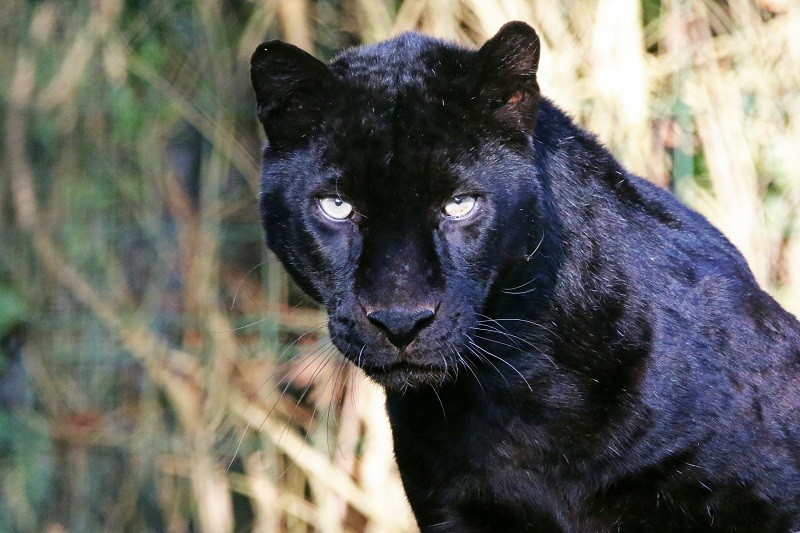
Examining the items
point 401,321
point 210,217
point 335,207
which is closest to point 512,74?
point 335,207

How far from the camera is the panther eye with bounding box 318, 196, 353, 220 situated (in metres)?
2.47

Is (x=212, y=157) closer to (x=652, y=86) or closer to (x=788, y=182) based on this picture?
(x=652, y=86)

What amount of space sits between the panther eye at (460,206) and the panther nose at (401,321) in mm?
242

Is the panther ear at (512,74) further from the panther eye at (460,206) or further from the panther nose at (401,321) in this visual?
the panther nose at (401,321)

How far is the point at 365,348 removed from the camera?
232 cm

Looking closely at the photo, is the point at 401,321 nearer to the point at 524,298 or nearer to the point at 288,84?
the point at 524,298

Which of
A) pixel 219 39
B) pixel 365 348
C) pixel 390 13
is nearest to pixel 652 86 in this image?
→ pixel 390 13

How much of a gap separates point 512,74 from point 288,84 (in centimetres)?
50

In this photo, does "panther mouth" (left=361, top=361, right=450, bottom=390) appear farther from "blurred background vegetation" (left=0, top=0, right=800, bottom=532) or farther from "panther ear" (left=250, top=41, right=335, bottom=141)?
"blurred background vegetation" (left=0, top=0, right=800, bottom=532)

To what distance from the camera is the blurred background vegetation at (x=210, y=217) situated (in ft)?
14.4

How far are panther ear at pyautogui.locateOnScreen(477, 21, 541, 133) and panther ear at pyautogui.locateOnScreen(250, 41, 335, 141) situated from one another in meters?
0.35

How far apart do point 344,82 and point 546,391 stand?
81 cm

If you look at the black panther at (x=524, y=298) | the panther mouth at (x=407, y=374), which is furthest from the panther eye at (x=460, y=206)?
the panther mouth at (x=407, y=374)

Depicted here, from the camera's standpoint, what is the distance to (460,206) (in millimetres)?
2424
